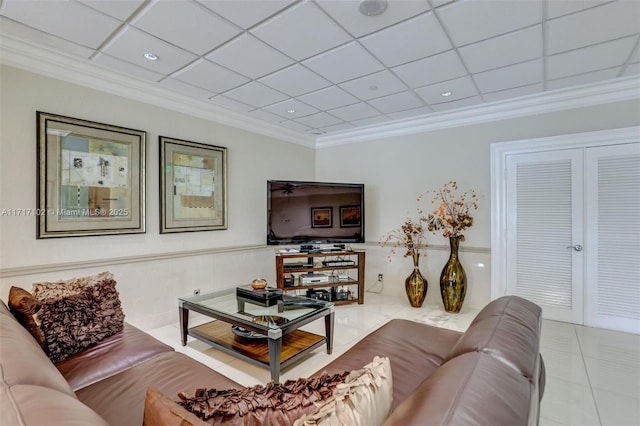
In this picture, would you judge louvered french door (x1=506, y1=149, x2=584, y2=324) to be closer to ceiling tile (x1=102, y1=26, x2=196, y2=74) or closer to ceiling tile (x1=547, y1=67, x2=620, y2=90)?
ceiling tile (x1=547, y1=67, x2=620, y2=90)

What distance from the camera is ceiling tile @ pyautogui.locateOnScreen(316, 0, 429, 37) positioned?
6.31 ft

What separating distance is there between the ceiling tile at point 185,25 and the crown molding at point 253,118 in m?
1.00

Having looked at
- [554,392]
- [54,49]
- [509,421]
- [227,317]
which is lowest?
[554,392]

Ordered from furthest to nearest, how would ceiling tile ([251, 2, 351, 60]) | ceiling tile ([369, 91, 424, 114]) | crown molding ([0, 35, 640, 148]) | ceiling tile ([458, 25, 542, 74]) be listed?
ceiling tile ([369, 91, 424, 114]) → crown molding ([0, 35, 640, 148]) → ceiling tile ([458, 25, 542, 74]) → ceiling tile ([251, 2, 351, 60])

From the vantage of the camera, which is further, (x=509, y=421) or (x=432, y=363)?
(x=432, y=363)

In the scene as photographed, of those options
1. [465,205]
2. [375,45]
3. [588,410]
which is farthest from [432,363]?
[465,205]

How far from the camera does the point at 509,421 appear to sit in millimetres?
690

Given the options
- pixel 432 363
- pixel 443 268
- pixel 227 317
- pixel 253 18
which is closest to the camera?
pixel 432 363

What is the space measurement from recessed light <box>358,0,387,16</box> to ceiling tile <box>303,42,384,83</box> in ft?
1.23

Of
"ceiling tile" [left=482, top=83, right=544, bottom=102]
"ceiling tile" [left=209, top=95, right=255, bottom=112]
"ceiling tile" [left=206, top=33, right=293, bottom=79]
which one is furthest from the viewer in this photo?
"ceiling tile" [left=209, top=95, right=255, bottom=112]

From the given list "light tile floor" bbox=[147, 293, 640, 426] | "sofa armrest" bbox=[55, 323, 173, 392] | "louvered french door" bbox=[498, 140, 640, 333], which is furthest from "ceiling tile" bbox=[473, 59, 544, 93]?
"sofa armrest" bbox=[55, 323, 173, 392]

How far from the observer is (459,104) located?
12.1 feet

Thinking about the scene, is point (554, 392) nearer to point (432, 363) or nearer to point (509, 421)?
point (432, 363)

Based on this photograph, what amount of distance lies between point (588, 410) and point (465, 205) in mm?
2420
